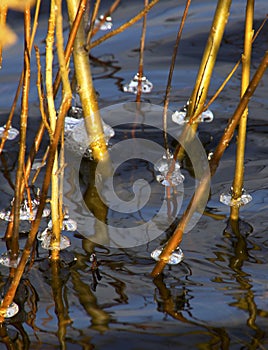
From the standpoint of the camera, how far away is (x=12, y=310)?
5.90ft

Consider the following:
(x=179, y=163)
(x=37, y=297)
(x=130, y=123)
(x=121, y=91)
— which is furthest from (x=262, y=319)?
(x=121, y=91)

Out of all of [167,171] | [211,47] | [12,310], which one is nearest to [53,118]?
[12,310]

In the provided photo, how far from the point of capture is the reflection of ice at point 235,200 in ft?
7.32

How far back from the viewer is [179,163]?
8.38 feet

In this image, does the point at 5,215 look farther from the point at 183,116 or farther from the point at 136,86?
the point at 136,86

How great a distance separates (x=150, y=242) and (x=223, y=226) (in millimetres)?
249

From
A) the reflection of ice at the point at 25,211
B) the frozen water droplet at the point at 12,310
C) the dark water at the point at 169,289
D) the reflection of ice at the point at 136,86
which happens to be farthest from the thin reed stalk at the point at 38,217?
the reflection of ice at the point at 136,86

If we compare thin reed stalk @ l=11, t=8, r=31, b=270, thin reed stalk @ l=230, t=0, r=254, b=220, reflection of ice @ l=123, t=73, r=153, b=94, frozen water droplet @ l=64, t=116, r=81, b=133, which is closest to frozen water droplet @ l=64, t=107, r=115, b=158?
frozen water droplet @ l=64, t=116, r=81, b=133

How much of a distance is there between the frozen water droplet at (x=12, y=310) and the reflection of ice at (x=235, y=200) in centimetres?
81

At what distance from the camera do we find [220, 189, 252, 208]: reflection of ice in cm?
223

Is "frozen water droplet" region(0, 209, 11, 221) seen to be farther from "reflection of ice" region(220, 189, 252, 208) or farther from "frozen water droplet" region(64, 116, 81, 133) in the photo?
"reflection of ice" region(220, 189, 252, 208)

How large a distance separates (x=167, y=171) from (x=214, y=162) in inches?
28.2

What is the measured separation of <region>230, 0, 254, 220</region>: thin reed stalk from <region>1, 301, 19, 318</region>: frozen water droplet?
2.54ft

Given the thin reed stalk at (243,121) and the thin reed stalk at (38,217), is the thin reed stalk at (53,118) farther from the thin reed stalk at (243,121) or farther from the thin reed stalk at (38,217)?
the thin reed stalk at (243,121)
